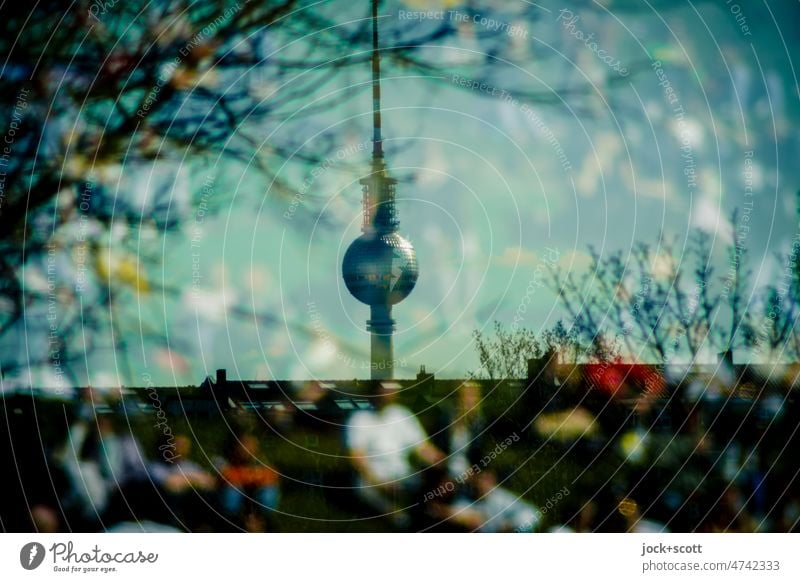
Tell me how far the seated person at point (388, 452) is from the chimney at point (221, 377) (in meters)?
0.78

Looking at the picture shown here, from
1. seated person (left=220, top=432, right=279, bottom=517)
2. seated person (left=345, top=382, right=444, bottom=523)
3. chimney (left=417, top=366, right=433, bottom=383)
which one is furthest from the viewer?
chimney (left=417, top=366, right=433, bottom=383)

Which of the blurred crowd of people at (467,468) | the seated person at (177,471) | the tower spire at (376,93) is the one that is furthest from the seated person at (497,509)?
the tower spire at (376,93)

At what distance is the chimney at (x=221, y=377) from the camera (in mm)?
6357

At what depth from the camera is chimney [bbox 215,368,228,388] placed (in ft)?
20.9

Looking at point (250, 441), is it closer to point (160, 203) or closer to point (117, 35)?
point (160, 203)

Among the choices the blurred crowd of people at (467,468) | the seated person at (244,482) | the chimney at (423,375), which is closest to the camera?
the blurred crowd of people at (467,468)

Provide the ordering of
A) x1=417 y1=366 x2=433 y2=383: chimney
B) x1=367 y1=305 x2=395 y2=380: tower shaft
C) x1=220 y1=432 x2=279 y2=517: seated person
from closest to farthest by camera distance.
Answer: x1=220 y1=432 x2=279 y2=517: seated person → x1=417 y1=366 x2=433 y2=383: chimney → x1=367 y1=305 x2=395 y2=380: tower shaft

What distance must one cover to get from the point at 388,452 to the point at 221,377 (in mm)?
1068

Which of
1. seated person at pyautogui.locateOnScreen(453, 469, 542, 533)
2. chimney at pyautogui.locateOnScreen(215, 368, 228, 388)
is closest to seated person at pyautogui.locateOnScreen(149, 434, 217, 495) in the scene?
chimney at pyautogui.locateOnScreen(215, 368, 228, 388)

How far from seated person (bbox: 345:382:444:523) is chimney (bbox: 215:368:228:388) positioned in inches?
30.6

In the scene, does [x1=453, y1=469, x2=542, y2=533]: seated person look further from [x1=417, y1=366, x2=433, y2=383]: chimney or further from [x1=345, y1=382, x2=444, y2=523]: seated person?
[x1=417, y1=366, x2=433, y2=383]: chimney

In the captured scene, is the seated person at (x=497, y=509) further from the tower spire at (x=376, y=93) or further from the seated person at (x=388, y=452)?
the tower spire at (x=376, y=93)

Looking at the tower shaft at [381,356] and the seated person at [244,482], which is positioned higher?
the tower shaft at [381,356]

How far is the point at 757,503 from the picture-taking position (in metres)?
6.38
